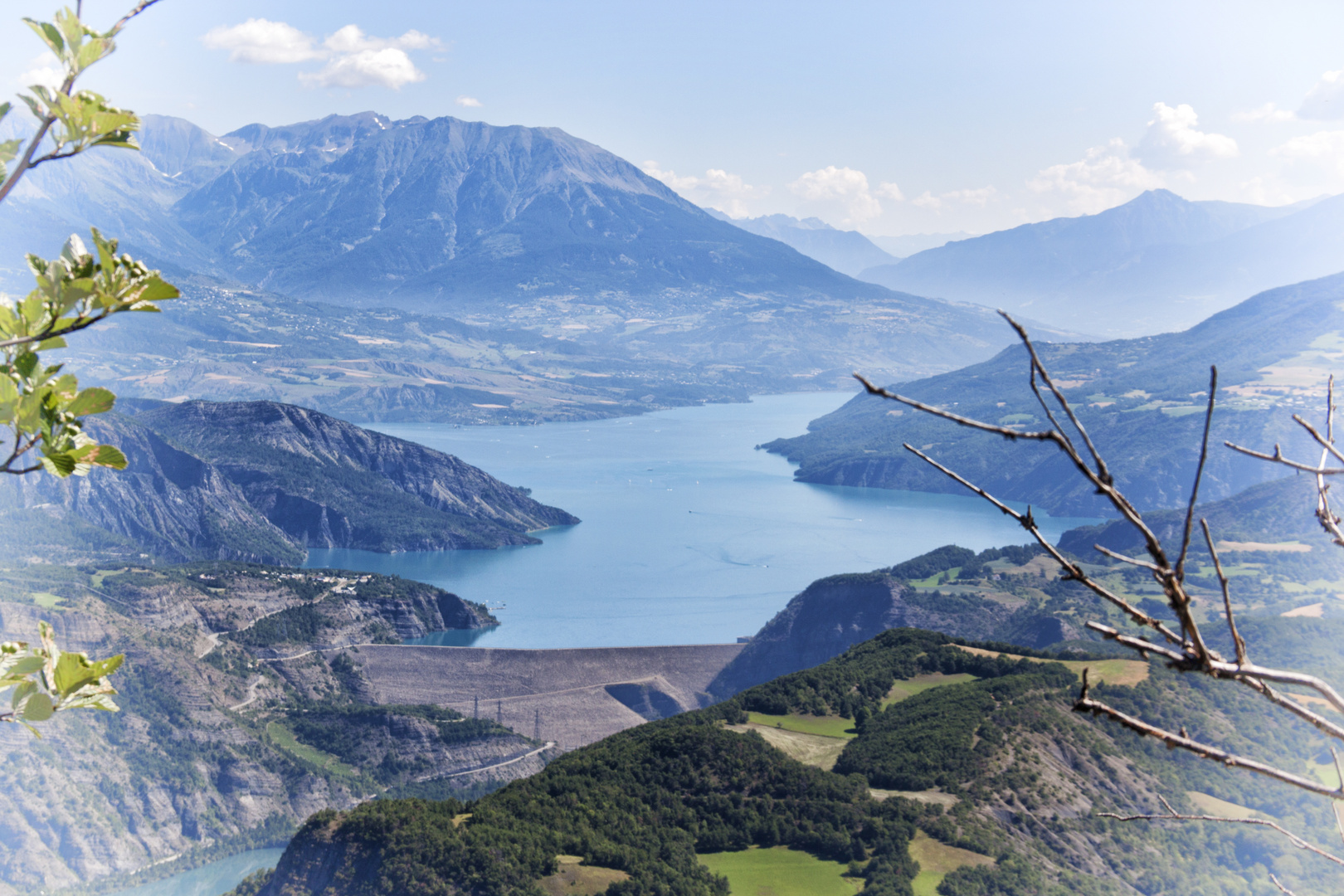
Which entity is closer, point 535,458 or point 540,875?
point 540,875

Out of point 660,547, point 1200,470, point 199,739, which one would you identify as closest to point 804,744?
point 199,739

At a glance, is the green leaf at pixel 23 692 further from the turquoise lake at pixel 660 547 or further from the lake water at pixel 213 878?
the turquoise lake at pixel 660 547

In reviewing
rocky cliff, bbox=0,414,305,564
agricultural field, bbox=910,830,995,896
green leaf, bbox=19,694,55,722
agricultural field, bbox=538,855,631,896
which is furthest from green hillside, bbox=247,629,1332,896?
rocky cliff, bbox=0,414,305,564

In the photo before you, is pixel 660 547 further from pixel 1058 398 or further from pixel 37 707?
pixel 1058 398

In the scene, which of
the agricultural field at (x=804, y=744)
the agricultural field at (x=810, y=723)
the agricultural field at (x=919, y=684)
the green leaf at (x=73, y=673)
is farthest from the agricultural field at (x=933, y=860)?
the green leaf at (x=73, y=673)

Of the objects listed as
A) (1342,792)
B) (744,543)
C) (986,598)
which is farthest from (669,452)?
→ (1342,792)

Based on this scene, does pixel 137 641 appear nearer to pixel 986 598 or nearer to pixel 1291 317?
pixel 986 598

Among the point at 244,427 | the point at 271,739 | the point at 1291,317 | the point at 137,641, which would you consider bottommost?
the point at 271,739
